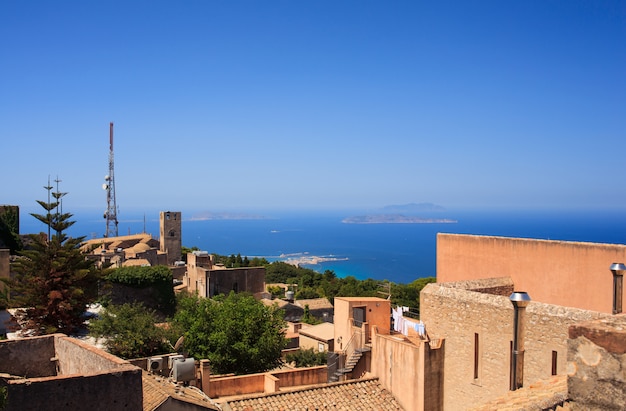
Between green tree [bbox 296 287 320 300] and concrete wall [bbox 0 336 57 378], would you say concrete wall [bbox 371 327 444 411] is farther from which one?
green tree [bbox 296 287 320 300]

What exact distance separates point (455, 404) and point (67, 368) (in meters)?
7.91

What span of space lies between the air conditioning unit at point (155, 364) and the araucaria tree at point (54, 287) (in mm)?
4655

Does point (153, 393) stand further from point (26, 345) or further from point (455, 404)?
point (455, 404)

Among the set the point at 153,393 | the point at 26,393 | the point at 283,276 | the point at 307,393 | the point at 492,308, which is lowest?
the point at 283,276

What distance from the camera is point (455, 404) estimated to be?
11.3 metres

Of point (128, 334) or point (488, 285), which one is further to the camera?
point (128, 334)

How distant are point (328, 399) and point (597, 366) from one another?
10535 millimetres

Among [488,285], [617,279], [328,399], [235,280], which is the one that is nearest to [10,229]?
[235,280]

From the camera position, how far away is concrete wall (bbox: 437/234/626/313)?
1159 centimetres

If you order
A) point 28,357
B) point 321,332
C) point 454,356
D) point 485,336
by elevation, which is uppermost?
point 485,336

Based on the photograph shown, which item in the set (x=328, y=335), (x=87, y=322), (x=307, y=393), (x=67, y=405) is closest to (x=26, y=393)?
(x=67, y=405)

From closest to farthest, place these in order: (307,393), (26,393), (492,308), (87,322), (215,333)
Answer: (26,393), (492,308), (307,393), (215,333), (87,322)

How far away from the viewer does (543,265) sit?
41.7 ft

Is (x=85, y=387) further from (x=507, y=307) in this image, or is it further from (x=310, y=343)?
(x=310, y=343)
